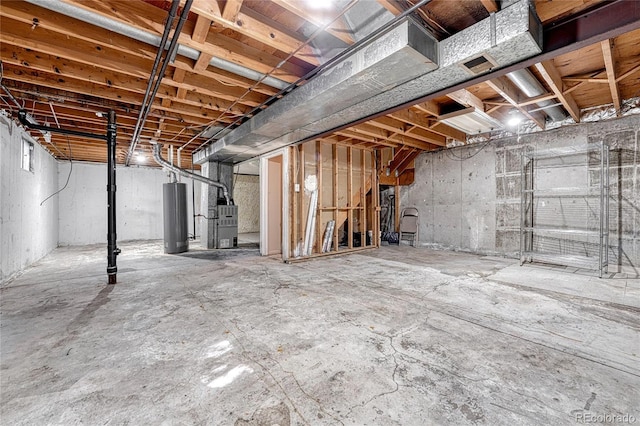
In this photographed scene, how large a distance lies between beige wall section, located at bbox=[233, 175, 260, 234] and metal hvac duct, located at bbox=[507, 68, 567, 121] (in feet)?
27.3

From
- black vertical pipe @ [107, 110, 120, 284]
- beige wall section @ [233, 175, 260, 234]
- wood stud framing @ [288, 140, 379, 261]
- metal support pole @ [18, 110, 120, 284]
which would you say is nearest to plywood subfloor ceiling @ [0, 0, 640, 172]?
metal support pole @ [18, 110, 120, 284]

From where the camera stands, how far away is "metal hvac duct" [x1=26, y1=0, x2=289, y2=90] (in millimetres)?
1840

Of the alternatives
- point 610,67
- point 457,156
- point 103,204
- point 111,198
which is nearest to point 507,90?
point 610,67

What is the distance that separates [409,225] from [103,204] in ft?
27.3

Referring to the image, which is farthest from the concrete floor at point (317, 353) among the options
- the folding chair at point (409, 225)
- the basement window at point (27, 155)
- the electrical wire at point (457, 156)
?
the folding chair at point (409, 225)

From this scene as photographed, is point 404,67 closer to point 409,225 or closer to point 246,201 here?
point 409,225

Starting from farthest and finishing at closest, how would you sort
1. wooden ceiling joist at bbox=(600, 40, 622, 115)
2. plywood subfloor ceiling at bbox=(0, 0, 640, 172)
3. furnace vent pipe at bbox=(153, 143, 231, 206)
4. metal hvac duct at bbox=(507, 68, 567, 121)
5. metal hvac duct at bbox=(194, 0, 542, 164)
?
furnace vent pipe at bbox=(153, 143, 231, 206)
metal hvac duct at bbox=(507, 68, 567, 121)
wooden ceiling joist at bbox=(600, 40, 622, 115)
plywood subfloor ceiling at bbox=(0, 0, 640, 172)
metal hvac duct at bbox=(194, 0, 542, 164)

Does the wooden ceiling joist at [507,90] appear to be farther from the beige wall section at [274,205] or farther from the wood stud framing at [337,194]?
the beige wall section at [274,205]

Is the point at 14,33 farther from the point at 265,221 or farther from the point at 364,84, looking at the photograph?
the point at 265,221

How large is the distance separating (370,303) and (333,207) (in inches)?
121

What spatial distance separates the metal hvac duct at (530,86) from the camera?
2941 mm

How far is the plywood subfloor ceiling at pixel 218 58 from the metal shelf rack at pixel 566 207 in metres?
0.70

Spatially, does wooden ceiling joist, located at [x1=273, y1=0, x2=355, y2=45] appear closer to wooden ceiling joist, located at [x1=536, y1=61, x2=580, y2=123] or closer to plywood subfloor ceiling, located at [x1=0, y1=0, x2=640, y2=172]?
plywood subfloor ceiling, located at [x1=0, y1=0, x2=640, y2=172]

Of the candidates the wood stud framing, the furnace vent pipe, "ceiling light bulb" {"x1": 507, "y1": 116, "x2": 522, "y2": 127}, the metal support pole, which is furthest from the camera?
the furnace vent pipe
